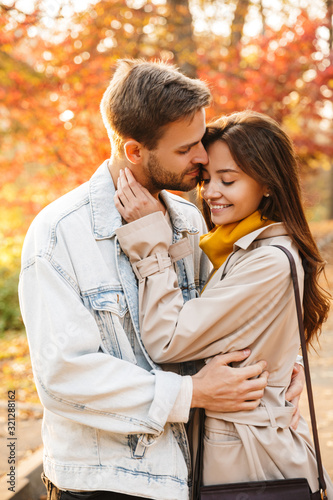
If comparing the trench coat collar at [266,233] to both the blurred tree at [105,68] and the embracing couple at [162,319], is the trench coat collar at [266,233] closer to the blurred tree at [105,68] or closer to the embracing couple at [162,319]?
the embracing couple at [162,319]

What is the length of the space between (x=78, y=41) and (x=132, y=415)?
17.7 feet

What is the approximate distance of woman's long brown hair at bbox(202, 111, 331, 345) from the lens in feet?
7.27

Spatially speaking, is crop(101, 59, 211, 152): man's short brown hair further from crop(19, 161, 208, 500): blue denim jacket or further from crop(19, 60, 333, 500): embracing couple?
crop(19, 161, 208, 500): blue denim jacket

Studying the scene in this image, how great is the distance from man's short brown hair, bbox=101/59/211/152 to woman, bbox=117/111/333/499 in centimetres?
18

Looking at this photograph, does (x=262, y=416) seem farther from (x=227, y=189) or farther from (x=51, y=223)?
(x=51, y=223)

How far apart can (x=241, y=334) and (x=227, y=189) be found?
0.65 metres

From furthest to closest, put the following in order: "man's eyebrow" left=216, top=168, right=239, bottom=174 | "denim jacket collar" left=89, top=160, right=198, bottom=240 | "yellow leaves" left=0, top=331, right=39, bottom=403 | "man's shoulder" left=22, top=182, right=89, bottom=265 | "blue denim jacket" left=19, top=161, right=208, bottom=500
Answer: "yellow leaves" left=0, top=331, right=39, bottom=403 → "man's eyebrow" left=216, top=168, right=239, bottom=174 → "denim jacket collar" left=89, top=160, right=198, bottom=240 → "man's shoulder" left=22, top=182, right=89, bottom=265 → "blue denim jacket" left=19, top=161, right=208, bottom=500

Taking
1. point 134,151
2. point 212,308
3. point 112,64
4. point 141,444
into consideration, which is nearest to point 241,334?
point 212,308

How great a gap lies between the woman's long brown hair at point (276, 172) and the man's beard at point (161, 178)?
0.20 meters

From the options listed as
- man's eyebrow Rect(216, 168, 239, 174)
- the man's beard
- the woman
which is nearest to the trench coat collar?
the woman

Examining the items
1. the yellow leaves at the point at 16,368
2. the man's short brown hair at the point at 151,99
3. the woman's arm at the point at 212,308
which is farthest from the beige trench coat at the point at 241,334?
the yellow leaves at the point at 16,368

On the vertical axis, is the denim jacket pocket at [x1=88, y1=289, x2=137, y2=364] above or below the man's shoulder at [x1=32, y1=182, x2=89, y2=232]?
below

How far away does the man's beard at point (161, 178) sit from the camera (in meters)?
2.33

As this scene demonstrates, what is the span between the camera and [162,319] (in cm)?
200
